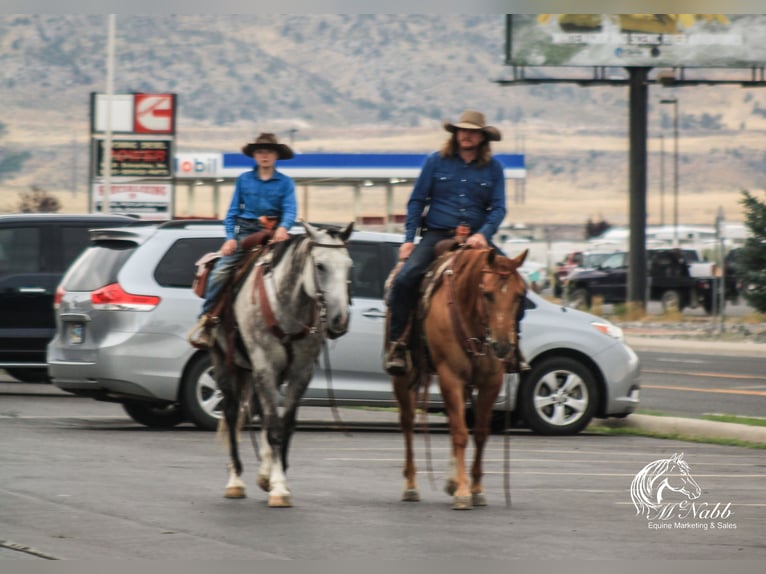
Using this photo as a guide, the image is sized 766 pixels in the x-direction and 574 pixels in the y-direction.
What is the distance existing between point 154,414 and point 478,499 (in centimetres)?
650

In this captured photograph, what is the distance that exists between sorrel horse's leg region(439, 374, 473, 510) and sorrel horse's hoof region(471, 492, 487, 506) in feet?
0.42

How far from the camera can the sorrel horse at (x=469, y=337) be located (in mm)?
11023

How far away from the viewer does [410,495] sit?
11344 millimetres

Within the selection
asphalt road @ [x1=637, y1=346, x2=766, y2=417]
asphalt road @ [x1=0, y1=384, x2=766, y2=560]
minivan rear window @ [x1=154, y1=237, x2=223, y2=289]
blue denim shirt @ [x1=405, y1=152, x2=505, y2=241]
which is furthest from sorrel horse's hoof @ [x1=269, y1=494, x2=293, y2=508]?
asphalt road @ [x1=637, y1=346, x2=766, y2=417]

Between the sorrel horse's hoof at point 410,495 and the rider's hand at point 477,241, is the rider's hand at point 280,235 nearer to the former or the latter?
the rider's hand at point 477,241

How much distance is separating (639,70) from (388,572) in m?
44.5

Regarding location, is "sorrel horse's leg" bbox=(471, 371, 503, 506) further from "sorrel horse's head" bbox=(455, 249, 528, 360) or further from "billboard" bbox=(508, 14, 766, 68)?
"billboard" bbox=(508, 14, 766, 68)

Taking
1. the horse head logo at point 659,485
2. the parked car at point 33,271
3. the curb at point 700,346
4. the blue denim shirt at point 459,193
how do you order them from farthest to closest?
1. the curb at point 700,346
2. the parked car at point 33,271
3. the blue denim shirt at point 459,193
4. the horse head logo at point 659,485

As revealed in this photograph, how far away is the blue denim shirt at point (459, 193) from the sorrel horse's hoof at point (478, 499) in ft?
5.88

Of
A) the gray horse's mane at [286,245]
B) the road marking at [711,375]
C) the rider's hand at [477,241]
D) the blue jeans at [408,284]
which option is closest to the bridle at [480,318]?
the rider's hand at [477,241]

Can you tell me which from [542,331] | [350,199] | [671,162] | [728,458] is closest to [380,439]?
[542,331]

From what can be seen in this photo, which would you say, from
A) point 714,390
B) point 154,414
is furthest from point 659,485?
point 714,390

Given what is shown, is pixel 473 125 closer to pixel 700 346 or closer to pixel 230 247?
pixel 230 247

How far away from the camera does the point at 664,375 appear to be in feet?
87.8
